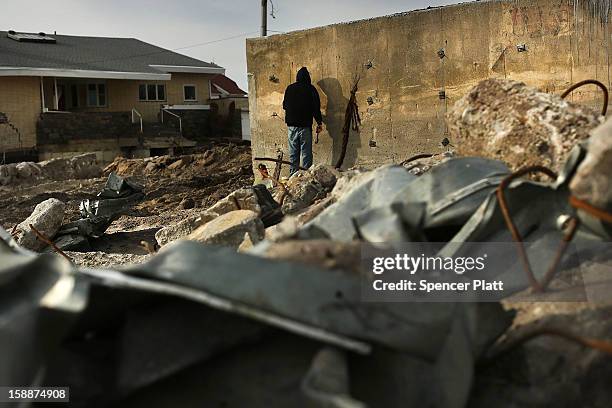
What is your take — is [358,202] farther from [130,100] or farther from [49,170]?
[130,100]

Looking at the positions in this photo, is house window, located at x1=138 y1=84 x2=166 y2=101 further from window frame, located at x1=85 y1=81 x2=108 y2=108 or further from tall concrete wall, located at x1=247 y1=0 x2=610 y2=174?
tall concrete wall, located at x1=247 y1=0 x2=610 y2=174

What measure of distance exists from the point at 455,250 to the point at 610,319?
0.51 meters

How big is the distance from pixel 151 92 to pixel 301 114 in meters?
19.0

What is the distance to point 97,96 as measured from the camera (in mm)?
26344

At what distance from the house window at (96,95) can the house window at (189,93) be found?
11.3 feet

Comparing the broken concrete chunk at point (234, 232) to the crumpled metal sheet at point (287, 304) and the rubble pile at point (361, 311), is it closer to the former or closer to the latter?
the rubble pile at point (361, 311)

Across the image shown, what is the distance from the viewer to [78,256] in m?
5.91

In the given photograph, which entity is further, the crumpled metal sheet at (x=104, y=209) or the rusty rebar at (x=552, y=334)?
the crumpled metal sheet at (x=104, y=209)

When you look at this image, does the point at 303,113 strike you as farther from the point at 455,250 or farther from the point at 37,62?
the point at 37,62

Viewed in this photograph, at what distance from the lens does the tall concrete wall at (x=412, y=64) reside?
7191mm

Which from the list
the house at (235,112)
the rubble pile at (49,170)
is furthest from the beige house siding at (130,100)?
the rubble pile at (49,170)

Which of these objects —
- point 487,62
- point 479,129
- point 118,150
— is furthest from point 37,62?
point 479,129

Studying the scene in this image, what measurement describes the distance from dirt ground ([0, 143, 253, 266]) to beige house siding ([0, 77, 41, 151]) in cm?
541

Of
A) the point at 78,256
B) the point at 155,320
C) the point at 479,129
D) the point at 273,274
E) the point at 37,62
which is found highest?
the point at 37,62
